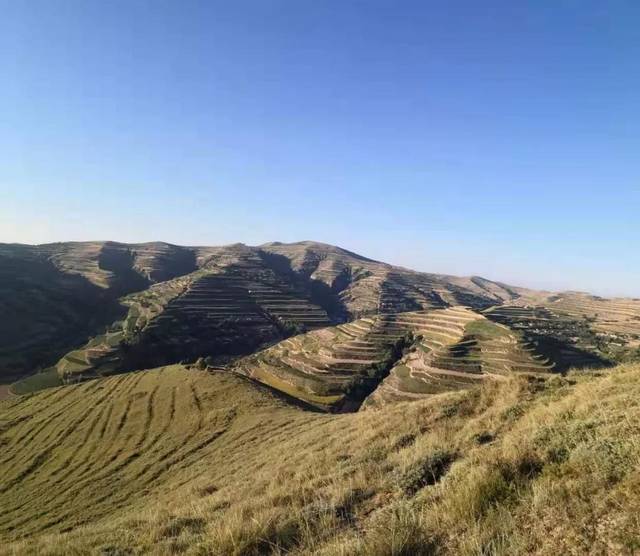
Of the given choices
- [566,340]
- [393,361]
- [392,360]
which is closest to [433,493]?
[393,361]

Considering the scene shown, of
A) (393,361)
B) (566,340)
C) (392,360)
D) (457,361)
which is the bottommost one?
(393,361)

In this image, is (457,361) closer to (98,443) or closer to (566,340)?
(566,340)

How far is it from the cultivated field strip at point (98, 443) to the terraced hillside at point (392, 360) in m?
35.3

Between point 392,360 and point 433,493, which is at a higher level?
point 433,493

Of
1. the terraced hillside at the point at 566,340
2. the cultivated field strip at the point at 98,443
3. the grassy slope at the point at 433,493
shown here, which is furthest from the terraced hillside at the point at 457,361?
the grassy slope at the point at 433,493

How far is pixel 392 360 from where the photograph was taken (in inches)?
4385

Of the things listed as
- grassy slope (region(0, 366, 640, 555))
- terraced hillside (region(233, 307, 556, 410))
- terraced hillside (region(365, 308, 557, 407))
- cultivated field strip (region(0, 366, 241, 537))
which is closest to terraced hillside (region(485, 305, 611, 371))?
terraced hillside (region(365, 308, 557, 407))

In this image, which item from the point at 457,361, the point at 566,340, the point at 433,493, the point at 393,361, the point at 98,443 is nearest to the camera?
the point at 433,493

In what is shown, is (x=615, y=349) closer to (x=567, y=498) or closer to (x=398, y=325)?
(x=398, y=325)

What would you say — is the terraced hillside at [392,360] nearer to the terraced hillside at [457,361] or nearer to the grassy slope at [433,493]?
the terraced hillside at [457,361]

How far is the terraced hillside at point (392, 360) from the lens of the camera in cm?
9024

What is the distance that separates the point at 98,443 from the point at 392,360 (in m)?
76.6

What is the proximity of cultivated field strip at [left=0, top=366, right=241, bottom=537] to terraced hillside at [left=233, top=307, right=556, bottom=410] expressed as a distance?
3535 cm

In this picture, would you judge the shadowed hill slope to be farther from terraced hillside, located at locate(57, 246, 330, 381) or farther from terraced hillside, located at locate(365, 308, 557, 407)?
terraced hillside, located at locate(57, 246, 330, 381)
